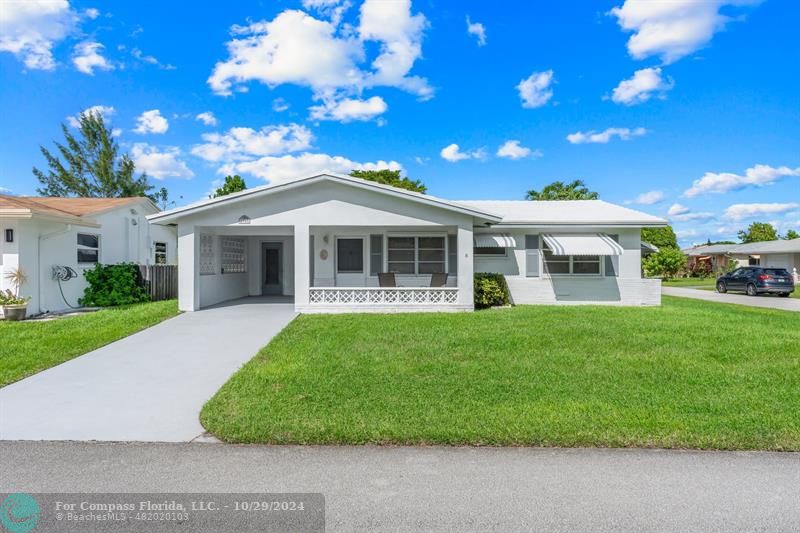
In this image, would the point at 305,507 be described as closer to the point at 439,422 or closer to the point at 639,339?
the point at 439,422

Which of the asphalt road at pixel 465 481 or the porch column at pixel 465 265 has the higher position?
the porch column at pixel 465 265

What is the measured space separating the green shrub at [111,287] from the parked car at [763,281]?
103ft

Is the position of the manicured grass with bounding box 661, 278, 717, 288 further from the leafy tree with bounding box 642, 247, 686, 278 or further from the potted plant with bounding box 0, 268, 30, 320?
the potted plant with bounding box 0, 268, 30, 320

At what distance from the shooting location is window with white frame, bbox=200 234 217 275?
15.7 meters

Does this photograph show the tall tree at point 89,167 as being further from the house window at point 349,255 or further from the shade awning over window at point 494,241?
the shade awning over window at point 494,241

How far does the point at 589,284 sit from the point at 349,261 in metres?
9.18

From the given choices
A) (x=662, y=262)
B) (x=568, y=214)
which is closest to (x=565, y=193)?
(x=662, y=262)

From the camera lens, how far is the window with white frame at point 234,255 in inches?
693

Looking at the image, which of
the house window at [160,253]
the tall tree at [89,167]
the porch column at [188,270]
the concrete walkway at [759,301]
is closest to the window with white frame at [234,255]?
the porch column at [188,270]

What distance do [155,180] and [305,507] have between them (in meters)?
51.3

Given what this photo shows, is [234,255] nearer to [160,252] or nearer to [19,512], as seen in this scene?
[160,252]

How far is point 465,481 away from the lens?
4.05 m

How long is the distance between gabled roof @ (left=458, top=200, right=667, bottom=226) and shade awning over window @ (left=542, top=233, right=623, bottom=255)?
1.72ft

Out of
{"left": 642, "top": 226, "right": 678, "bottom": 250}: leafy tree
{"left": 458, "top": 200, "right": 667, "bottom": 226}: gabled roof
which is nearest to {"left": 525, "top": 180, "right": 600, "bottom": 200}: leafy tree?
{"left": 642, "top": 226, "right": 678, "bottom": 250}: leafy tree
